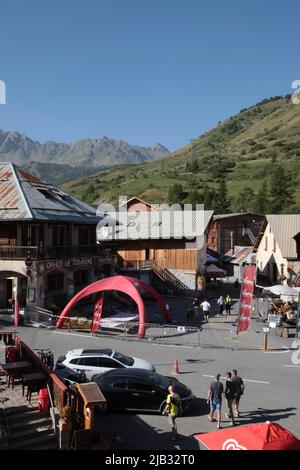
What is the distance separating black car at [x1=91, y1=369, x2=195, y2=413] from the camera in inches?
636

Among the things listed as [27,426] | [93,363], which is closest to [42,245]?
[93,363]

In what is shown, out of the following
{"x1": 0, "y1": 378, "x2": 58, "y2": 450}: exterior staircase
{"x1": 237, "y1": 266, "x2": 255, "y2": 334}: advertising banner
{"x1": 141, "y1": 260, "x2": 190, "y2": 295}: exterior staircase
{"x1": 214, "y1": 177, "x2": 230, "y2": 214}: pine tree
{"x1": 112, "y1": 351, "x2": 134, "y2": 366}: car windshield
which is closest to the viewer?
{"x1": 0, "y1": 378, "x2": 58, "y2": 450}: exterior staircase

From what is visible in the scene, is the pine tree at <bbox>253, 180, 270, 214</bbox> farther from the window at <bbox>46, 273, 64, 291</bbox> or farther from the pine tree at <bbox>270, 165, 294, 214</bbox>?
the window at <bbox>46, 273, 64, 291</bbox>

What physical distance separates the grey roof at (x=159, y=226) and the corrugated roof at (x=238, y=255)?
11717mm

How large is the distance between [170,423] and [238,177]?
11686cm

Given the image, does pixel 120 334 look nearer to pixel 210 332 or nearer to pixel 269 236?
pixel 210 332

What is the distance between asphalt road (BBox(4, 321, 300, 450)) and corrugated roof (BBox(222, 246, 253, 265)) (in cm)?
2547

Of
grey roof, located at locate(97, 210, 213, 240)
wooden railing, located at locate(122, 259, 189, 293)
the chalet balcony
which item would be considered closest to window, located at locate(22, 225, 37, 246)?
the chalet balcony

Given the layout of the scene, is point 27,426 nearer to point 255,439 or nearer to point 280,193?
point 255,439

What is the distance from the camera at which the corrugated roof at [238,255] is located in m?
58.6

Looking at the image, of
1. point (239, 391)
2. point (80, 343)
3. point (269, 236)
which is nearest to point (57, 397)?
point (239, 391)
